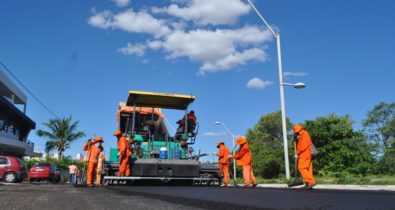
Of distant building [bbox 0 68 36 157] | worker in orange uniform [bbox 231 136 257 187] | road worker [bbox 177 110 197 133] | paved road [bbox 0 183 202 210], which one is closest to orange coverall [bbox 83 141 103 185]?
road worker [bbox 177 110 197 133]

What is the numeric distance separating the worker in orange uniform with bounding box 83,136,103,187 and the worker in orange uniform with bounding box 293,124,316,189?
5.13 metres

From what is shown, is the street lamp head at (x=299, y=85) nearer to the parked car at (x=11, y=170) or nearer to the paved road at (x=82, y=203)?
the paved road at (x=82, y=203)

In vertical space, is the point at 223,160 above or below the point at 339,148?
below

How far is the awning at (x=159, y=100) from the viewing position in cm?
1204

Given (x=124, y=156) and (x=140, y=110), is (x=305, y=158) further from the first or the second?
(x=140, y=110)

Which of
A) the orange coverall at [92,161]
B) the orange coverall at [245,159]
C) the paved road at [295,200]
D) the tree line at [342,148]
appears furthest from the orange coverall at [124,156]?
the tree line at [342,148]

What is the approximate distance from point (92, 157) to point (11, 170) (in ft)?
35.9

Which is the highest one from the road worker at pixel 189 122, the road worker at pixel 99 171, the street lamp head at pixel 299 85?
the street lamp head at pixel 299 85

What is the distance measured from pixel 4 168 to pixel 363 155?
2739 cm

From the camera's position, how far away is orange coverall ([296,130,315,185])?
367 inches

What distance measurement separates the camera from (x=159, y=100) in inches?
492

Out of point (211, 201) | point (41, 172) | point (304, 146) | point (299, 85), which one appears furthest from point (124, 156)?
point (41, 172)

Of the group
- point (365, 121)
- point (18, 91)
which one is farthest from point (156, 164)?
point (365, 121)

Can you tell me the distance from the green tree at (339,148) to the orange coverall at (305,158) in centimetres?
2501
